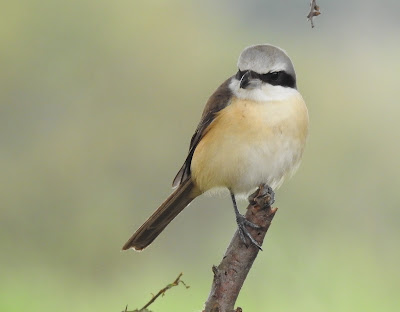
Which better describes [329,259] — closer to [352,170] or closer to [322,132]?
[352,170]

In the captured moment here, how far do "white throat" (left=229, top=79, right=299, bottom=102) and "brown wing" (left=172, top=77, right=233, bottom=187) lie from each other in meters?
0.08

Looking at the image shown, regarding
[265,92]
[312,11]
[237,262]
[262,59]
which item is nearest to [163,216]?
[265,92]

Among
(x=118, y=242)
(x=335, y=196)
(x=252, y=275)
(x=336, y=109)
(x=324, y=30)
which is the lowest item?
(x=252, y=275)

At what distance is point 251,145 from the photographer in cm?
271

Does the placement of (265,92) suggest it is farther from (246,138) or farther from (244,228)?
(244,228)

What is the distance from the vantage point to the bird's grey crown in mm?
2402

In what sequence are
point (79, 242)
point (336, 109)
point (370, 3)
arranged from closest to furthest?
point (79, 242) → point (336, 109) → point (370, 3)

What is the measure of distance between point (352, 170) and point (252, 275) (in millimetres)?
1257

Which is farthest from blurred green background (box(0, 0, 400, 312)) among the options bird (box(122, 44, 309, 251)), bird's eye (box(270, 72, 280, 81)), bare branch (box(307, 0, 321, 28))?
bare branch (box(307, 0, 321, 28))

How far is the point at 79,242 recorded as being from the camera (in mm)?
5926

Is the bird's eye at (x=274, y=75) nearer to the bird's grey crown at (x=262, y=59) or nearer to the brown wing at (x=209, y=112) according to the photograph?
the bird's grey crown at (x=262, y=59)

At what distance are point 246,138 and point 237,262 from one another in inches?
27.5

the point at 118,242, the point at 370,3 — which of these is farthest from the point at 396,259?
the point at 370,3

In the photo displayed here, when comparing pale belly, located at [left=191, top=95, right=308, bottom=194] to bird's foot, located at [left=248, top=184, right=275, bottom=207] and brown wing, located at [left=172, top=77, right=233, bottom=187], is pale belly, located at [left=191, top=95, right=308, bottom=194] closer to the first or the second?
brown wing, located at [left=172, top=77, right=233, bottom=187]
